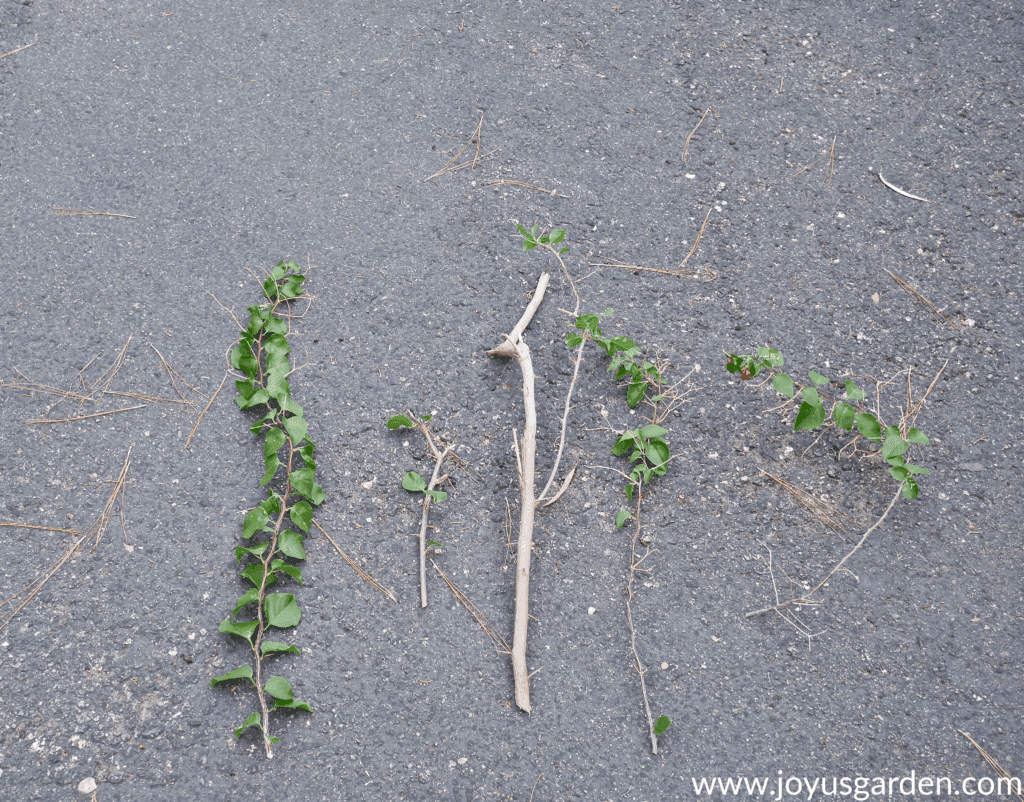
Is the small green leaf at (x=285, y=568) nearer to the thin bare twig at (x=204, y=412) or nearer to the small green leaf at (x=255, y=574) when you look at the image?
the small green leaf at (x=255, y=574)

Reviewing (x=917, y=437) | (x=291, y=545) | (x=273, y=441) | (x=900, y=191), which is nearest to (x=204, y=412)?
(x=273, y=441)

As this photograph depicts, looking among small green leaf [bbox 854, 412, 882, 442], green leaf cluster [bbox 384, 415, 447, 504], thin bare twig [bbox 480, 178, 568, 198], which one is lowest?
green leaf cluster [bbox 384, 415, 447, 504]

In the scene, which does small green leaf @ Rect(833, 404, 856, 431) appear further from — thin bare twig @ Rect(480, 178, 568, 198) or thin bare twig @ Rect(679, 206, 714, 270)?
thin bare twig @ Rect(480, 178, 568, 198)

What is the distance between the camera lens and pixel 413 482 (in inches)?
74.5

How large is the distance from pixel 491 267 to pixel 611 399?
2.11 ft

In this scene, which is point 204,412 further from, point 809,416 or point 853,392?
point 853,392

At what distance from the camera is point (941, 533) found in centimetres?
190

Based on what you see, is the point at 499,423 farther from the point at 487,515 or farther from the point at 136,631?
the point at 136,631

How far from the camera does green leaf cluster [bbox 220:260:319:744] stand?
163 centimetres

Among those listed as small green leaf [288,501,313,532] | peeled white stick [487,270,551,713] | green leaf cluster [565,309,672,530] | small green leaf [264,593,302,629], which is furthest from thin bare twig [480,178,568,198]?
small green leaf [264,593,302,629]

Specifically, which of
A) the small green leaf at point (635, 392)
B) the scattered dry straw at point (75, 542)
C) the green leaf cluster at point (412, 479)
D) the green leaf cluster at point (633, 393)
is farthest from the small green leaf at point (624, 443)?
the scattered dry straw at point (75, 542)

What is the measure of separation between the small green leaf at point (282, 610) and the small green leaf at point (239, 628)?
0.05m

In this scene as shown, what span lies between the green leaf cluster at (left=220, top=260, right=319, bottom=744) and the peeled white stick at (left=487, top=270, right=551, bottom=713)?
0.52 meters

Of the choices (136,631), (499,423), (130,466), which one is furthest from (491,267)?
(136,631)
